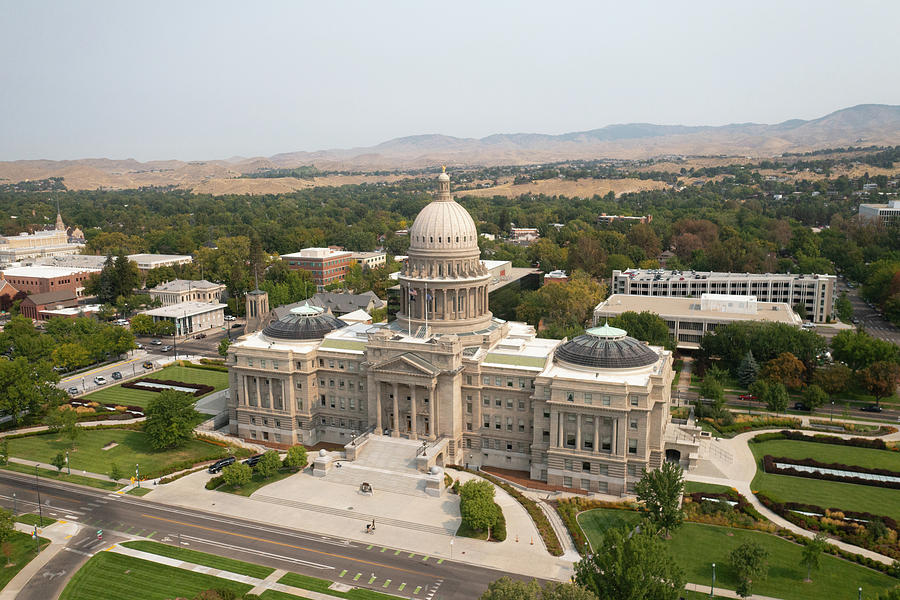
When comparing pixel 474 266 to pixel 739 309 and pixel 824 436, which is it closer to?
pixel 824 436

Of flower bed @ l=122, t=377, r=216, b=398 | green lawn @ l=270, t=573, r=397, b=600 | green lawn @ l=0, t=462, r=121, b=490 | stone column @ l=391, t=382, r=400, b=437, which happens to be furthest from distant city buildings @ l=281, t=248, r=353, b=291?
green lawn @ l=270, t=573, r=397, b=600

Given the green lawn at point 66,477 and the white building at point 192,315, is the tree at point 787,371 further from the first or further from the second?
the white building at point 192,315

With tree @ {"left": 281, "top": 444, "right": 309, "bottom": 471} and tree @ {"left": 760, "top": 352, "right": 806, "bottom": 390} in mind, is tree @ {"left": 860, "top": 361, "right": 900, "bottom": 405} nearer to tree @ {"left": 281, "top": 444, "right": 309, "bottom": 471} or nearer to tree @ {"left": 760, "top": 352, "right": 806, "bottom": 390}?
tree @ {"left": 760, "top": 352, "right": 806, "bottom": 390}

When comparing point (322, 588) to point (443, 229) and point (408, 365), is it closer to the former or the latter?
point (408, 365)

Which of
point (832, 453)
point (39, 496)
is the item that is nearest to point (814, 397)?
point (832, 453)

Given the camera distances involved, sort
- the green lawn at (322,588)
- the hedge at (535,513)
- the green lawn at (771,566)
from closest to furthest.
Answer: the green lawn at (771,566) < the green lawn at (322,588) < the hedge at (535,513)

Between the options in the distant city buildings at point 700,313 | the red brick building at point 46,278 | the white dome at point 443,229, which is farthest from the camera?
the red brick building at point 46,278

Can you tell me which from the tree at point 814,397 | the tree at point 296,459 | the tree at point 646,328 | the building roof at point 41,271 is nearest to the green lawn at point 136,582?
the tree at point 296,459
